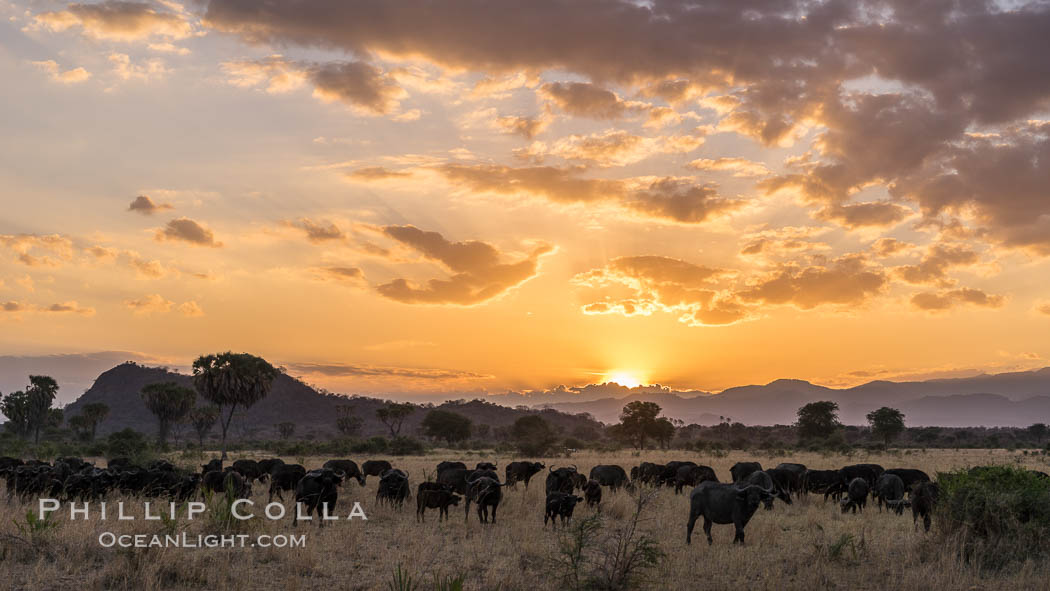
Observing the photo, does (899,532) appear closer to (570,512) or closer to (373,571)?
(570,512)

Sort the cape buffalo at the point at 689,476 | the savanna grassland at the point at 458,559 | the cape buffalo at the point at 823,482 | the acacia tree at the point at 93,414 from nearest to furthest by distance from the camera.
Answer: the savanna grassland at the point at 458,559, the cape buffalo at the point at 823,482, the cape buffalo at the point at 689,476, the acacia tree at the point at 93,414

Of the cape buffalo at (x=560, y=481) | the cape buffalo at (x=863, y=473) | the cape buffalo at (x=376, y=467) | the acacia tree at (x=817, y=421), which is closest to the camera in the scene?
the cape buffalo at (x=560, y=481)

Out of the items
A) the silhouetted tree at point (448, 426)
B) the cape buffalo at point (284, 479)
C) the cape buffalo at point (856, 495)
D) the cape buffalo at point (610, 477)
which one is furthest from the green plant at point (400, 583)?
the silhouetted tree at point (448, 426)

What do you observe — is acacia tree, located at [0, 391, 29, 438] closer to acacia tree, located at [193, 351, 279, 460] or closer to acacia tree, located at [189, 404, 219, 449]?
acacia tree, located at [189, 404, 219, 449]

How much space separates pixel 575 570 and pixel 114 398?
21992cm

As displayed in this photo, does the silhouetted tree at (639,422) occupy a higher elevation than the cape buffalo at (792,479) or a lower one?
lower

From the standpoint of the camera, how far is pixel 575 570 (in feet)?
41.3

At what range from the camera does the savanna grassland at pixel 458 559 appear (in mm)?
12805

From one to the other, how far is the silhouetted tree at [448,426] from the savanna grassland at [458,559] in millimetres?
89537

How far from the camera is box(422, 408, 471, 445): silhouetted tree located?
108875mm

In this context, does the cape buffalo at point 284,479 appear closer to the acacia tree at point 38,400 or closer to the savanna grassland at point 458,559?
the savanna grassland at point 458,559

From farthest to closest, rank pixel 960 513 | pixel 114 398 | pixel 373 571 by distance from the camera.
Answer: pixel 114 398 < pixel 960 513 < pixel 373 571

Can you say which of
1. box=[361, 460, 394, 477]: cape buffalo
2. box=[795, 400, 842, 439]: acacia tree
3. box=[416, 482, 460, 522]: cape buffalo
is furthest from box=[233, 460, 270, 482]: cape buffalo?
box=[795, 400, 842, 439]: acacia tree

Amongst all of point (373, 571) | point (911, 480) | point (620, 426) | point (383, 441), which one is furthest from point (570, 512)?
point (620, 426)
